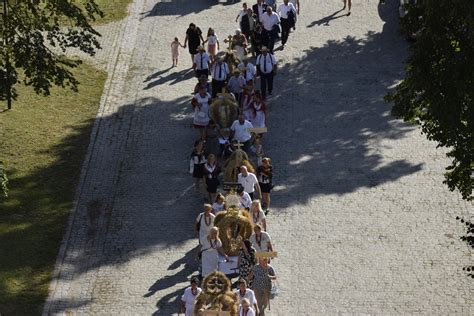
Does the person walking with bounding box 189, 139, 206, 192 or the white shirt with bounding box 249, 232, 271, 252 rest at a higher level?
the person walking with bounding box 189, 139, 206, 192

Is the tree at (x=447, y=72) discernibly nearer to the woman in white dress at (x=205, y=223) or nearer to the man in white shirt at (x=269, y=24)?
the woman in white dress at (x=205, y=223)

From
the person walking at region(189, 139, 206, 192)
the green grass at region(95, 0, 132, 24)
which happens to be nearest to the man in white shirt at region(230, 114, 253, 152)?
the person walking at region(189, 139, 206, 192)

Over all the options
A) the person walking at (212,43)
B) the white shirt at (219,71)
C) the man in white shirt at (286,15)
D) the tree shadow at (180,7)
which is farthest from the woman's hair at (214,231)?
the tree shadow at (180,7)

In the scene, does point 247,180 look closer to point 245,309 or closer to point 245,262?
point 245,262

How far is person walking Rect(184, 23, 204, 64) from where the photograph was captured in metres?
32.7

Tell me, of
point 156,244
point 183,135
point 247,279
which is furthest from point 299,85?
point 247,279

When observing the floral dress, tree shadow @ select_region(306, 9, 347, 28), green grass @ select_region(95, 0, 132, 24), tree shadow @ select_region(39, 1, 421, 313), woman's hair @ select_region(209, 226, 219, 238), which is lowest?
tree shadow @ select_region(39, 1, 421, 313)

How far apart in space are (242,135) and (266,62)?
12.3 feet

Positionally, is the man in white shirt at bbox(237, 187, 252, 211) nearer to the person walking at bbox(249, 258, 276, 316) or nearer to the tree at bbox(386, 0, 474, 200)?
the person walking at bbox(249, 258, 276, 316)

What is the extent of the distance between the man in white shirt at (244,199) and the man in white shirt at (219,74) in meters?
6.29

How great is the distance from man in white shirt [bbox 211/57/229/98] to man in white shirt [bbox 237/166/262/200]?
5597 mm

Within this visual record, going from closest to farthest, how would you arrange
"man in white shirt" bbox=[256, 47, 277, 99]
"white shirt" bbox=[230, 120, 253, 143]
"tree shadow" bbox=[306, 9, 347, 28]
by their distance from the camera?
"white shirt" bbox=[230, 120, 253, 143] < "man in white shirt" bbox=[256, 47, 277, 99] < "tree shadow" bbox=[306, 9, 347, 28]

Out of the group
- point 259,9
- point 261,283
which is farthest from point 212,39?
point 261,283

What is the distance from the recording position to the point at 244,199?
960 inches
